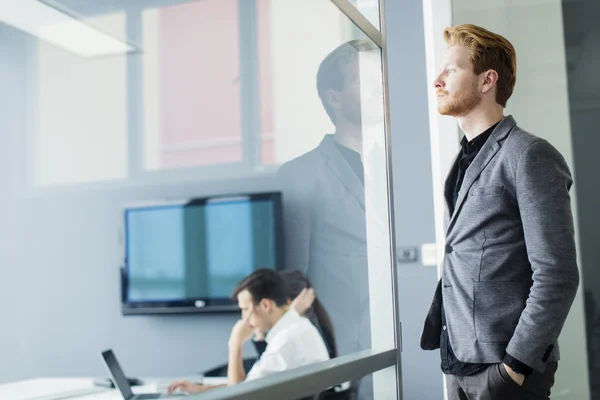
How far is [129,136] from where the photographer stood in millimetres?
Result: 5383

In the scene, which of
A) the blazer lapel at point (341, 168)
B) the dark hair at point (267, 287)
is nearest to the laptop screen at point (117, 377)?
the dark hair at point (267, 287)

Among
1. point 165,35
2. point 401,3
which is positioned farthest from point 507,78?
point 165,35

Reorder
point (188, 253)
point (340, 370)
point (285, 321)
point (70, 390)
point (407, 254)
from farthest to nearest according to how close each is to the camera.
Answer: point (188, 253)
point (407, 254)
point (70, 390)
point (285, 321)
point (340, 370)

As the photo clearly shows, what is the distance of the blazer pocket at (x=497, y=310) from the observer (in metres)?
1.49

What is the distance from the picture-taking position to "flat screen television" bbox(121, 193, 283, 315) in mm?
4312

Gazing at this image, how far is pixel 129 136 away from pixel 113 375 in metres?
3.31

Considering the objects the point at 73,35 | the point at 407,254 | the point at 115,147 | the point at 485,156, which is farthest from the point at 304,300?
the point at 115,147

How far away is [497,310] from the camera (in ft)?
4.93

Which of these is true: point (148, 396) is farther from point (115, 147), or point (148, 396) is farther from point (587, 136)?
point (115, 147)

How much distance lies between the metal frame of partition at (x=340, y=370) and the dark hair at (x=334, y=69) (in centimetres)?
7

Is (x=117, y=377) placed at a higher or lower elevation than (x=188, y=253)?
lower

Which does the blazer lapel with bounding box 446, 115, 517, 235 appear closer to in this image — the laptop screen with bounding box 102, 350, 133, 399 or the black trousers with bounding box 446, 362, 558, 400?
the black trousers with bounding box 446, 362, 558, 400

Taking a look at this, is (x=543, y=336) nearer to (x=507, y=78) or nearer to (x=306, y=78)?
(x=507, y=78)

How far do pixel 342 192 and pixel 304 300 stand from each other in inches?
12.4
